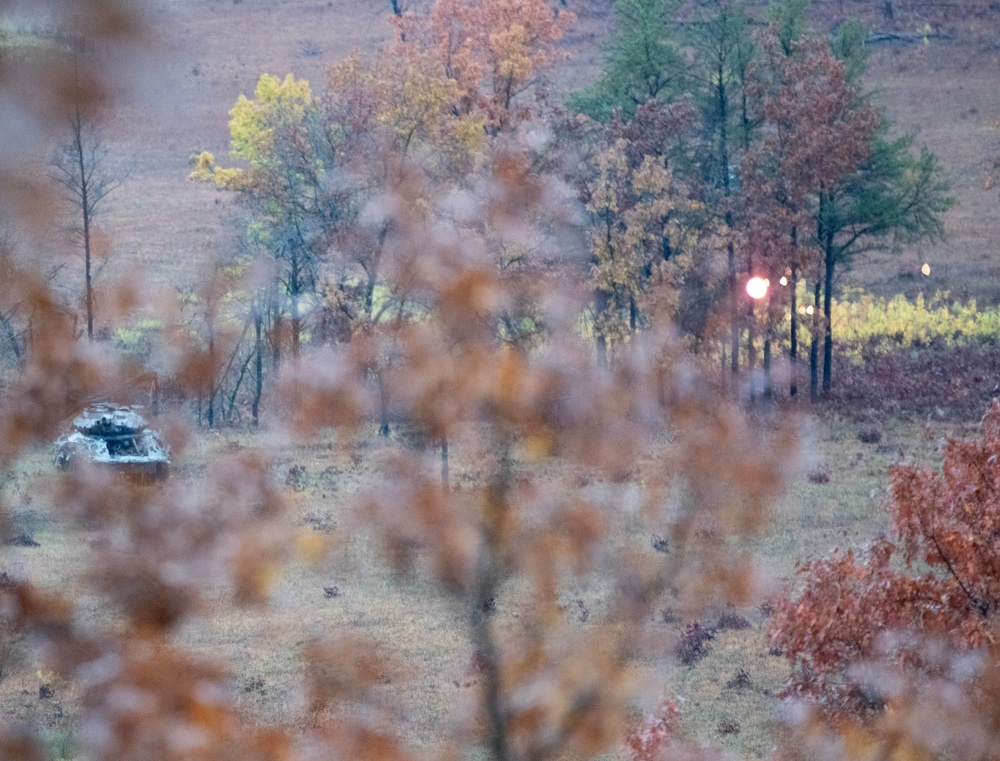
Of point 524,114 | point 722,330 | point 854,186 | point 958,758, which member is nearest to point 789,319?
point 854,186

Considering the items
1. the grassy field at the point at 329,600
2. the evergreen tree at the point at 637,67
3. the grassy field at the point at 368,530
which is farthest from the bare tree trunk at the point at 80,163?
the evergreen tree at the point at 637,67

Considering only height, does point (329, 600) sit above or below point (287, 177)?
below

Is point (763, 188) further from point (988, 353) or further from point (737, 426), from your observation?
point (737, 426)

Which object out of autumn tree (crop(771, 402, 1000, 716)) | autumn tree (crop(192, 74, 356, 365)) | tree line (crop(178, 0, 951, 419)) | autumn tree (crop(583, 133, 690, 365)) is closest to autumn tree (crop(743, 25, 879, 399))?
tree line (crop(178, 0, 951, 419))

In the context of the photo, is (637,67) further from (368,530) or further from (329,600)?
(368,530)

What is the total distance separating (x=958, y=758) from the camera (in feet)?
19.5

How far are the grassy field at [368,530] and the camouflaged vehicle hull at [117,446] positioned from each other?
0.30 feet

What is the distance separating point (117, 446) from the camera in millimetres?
3158

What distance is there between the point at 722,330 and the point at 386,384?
23434 millimetres

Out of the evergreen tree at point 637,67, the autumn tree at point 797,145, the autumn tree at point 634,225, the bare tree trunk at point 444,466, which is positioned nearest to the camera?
the bare tree trunk at point 444,466

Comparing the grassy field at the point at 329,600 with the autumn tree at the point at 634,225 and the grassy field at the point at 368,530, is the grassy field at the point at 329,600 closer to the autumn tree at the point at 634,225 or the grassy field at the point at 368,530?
the grassy field at the point at 368,530

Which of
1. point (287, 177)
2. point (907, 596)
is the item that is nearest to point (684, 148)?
point (287, 177)

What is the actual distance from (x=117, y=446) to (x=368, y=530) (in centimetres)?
76

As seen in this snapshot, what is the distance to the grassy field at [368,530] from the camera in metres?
3.04
